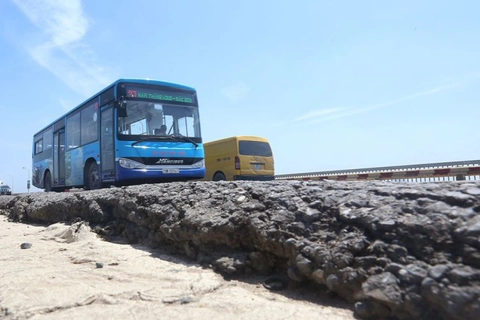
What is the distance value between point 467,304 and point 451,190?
2.80 ft

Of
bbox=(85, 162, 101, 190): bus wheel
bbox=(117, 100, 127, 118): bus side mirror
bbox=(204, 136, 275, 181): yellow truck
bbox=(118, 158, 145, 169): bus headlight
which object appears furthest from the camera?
bbox=(204, 136, 275, 181): yellow truck

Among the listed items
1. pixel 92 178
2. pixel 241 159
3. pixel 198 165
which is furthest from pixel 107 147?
pixel 241 159

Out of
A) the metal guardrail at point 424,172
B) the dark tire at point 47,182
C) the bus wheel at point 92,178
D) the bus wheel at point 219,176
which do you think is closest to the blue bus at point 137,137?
the bus wheel at point 92,178

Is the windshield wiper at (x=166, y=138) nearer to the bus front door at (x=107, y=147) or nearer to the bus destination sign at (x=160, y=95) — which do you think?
the bus front door at (x=107, y=147)

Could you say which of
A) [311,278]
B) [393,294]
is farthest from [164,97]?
[393,294]

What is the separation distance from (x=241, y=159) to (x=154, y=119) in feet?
16.0

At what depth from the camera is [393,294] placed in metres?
1.92

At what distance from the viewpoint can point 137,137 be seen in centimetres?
871

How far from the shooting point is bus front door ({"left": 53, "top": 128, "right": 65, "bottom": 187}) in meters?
12.2

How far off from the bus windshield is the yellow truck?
3.81m

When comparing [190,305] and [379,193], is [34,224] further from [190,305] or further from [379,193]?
[379,193]

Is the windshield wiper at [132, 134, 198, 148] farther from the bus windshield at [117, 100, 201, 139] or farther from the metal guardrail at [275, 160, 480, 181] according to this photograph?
the metal guardrail at [275, 160, 480, 181]

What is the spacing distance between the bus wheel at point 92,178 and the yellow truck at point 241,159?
5185 mm

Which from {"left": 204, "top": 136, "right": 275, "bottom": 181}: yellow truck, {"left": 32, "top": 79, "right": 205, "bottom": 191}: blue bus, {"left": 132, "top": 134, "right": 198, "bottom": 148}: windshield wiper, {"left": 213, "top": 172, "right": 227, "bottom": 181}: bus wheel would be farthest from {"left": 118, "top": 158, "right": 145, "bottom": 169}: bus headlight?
{"left": 213, "top": 172, "right": 227, "bottom": 181}: bus wheel
